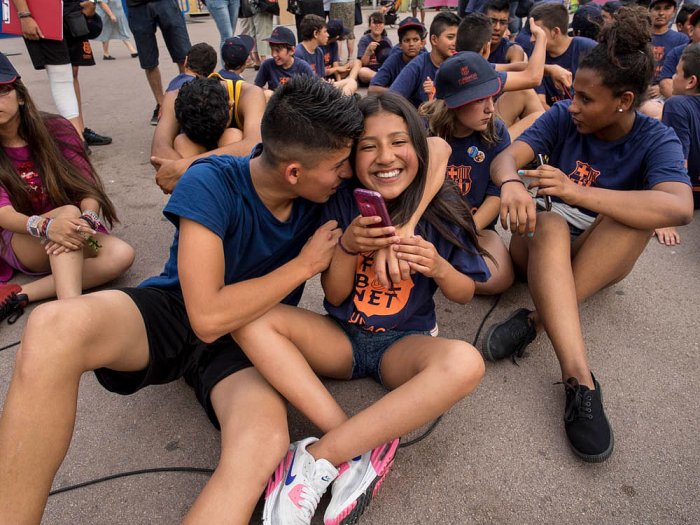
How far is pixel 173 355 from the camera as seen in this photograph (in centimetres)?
177

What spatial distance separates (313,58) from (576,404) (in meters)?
5.55

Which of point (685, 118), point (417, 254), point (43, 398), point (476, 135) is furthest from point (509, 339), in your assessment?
point (685, 118)

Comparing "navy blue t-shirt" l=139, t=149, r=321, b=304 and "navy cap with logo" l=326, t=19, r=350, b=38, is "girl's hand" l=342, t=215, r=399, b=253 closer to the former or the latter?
"navy blue t-shirt" l=139, t=149, r=321, b=304

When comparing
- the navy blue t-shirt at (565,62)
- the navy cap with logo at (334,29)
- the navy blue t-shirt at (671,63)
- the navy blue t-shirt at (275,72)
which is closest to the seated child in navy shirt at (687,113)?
the navy blue t-shirt at (565,62)

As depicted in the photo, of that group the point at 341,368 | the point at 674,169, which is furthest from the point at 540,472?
the point at 674,169

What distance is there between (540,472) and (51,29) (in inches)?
170

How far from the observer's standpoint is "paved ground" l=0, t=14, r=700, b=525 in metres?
1.60

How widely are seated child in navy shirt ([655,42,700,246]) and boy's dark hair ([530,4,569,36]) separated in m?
1.07

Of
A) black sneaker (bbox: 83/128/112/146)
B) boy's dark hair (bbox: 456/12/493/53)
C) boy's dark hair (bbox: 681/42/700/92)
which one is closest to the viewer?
boy's dark hair (bbox: 681/42/700/92)

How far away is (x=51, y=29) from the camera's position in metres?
3.72

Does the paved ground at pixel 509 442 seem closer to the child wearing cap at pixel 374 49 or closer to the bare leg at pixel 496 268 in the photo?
the bare leg at pixel 496 268

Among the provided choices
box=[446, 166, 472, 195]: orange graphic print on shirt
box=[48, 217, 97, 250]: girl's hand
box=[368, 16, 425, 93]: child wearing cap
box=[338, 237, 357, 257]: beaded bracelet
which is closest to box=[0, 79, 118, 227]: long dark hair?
box=[48, 217, 97, 250]: girl's hand

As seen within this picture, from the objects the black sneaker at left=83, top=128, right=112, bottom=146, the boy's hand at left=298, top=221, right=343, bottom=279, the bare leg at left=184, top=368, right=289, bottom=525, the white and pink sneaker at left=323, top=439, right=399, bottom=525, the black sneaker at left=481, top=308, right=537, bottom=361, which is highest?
the boy's hand at left=298, top=221, right=343, bottom=279

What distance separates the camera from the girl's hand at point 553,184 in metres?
1.91
